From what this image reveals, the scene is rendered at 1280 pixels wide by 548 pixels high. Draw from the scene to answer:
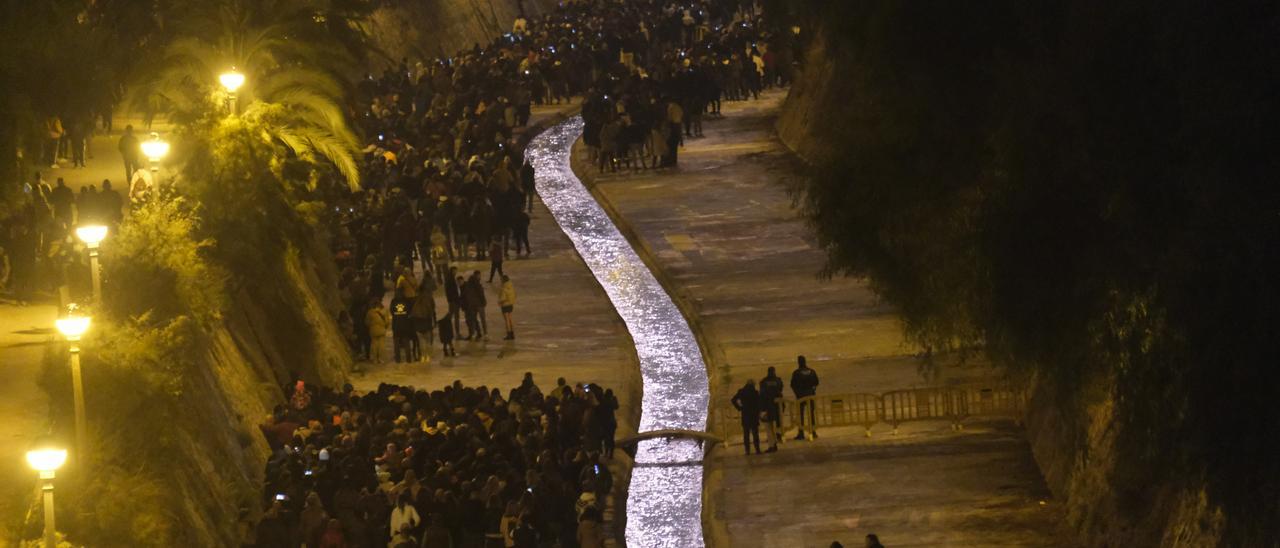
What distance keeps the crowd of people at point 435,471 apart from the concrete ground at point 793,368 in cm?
213

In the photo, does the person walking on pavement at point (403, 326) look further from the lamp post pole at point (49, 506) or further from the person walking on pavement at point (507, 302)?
the lamp post pole at point (49, 506)

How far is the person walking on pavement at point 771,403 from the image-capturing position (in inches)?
1028

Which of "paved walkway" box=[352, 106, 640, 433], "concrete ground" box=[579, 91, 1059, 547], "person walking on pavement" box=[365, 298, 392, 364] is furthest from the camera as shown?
"person walking on pavement" box=[365, 298, 392, 364]

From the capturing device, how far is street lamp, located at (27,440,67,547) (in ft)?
53.9

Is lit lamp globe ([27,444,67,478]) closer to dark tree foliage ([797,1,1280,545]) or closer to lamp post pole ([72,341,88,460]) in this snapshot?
lamp post pole ([72,341,88,460])

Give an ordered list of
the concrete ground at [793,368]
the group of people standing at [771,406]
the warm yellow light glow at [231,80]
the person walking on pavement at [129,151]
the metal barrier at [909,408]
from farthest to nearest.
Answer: the person walking on pavement at [129,151]
the warm yellow light glow at [231,80]
the metal barrier at [909,408]
the group of people standing at [771,406]
the concrete ground at [793,368]

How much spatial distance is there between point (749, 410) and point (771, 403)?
0.41 metres

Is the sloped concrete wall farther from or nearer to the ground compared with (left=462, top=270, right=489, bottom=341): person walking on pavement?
nearer to the ground

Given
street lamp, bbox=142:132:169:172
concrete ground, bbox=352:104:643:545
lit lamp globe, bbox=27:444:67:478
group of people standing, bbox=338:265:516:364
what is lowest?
concrete ground, bbox=352:104:643:545

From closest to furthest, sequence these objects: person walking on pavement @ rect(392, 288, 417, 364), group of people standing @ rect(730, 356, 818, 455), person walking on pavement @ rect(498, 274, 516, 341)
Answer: group of people standing @ rect(730, 356, 818, 455), person walking on pavement @ rect(392, 288, 417, 364), person walking on pavement @ rect(498, 274, 516, 341)

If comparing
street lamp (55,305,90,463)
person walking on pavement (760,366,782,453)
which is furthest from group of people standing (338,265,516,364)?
street lamp (55,305,90,463)

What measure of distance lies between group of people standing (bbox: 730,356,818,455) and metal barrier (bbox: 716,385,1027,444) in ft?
0.28

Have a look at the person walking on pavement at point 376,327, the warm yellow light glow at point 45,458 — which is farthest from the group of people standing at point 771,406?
the warm yellow light glow at point 45,458

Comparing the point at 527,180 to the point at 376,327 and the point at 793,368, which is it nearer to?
the point at 376,327
